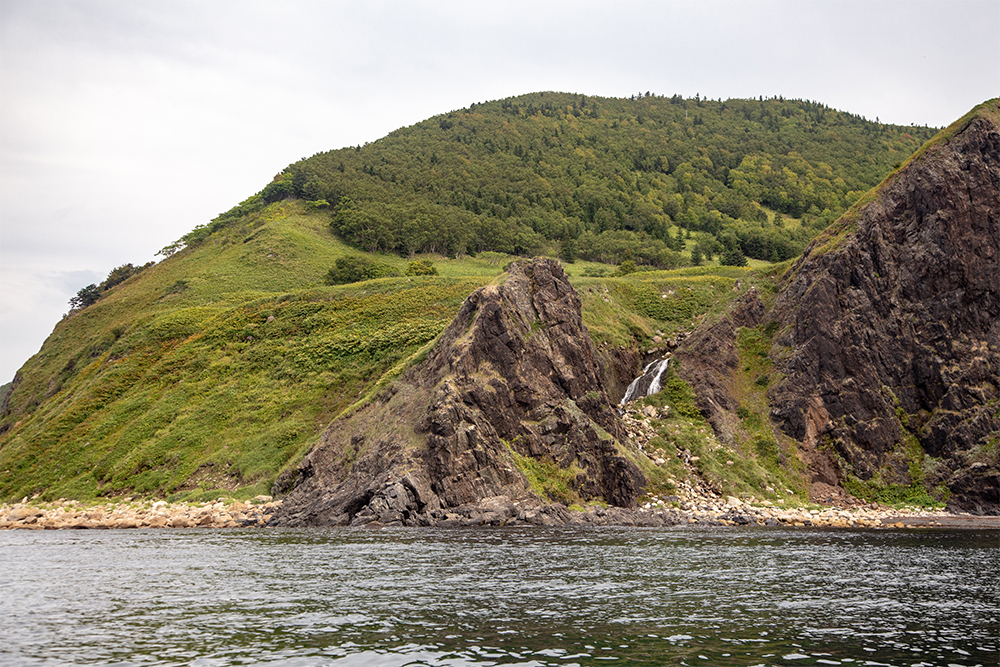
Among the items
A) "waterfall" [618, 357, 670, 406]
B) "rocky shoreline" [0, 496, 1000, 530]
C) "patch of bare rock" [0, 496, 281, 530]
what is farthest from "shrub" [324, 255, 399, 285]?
"patch of bare rock" [0, 496, 281, 530]

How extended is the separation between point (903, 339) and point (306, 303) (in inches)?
2922

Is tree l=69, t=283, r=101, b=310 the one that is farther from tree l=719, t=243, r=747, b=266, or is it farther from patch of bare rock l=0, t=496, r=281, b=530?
tree l=719, t=243, r=747, b=266

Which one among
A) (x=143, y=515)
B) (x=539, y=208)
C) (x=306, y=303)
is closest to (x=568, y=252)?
(x=539, y=208)

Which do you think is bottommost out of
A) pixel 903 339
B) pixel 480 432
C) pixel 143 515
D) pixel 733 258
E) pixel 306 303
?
pixel 143 515

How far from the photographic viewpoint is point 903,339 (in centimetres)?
7069

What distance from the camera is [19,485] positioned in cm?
6812

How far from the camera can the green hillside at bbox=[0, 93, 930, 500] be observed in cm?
6994

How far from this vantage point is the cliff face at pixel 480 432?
49.7 m

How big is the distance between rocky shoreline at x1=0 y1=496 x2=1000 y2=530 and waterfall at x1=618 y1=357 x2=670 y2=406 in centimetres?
1776

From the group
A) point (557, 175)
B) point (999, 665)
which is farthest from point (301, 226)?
point (999, 665)

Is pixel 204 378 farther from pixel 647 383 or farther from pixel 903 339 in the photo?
pixel 903 339

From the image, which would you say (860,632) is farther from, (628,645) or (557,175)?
(557,175)

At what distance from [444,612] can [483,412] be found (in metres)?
33.2

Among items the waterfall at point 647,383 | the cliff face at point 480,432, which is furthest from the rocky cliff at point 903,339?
the cliff face at point 480,432
